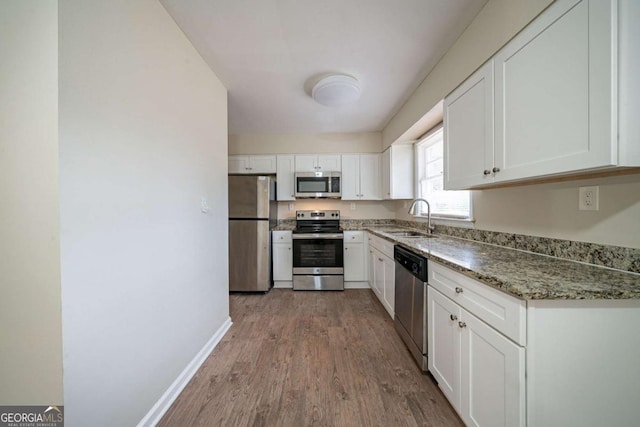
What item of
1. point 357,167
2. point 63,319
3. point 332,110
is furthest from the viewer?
point 357,167

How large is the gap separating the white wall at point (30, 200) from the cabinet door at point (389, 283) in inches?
87.6

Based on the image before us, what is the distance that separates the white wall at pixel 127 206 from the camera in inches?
33.7

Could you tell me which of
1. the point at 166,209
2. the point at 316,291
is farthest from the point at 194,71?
the point at 316,291

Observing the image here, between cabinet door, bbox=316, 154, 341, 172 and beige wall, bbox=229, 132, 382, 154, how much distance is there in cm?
11

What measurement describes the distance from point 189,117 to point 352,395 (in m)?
2.24

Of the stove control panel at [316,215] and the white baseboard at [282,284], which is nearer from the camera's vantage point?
the white baseboard at [282,284]

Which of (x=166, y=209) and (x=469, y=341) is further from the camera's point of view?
(x=166, y=209)

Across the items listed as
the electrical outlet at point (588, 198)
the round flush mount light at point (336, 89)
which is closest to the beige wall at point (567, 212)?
Result: the electrical outlet at point (588, 198)

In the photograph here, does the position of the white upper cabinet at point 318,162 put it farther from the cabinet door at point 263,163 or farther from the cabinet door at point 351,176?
the cabinet door at point 263,163

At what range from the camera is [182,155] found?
5.13 ft

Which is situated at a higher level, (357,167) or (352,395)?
(357,167)

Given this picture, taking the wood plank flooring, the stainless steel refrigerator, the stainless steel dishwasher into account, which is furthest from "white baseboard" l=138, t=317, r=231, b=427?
the stainless steel dishwasher

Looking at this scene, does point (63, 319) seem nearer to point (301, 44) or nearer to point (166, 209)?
point (166, 209)

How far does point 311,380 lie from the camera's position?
1578 mm
